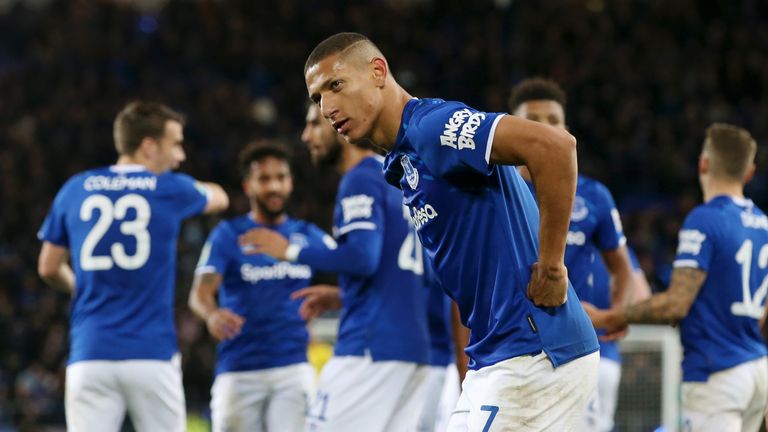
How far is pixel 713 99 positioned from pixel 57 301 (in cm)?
1021

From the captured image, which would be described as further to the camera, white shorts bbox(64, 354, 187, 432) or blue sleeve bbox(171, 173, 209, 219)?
blue sleeve bbox(171, 173, 209, 219)

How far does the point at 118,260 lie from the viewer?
6.18 metres

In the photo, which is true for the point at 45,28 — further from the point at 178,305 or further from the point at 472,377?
the point at 472,377

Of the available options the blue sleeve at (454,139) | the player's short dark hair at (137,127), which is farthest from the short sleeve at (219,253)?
the blue sleeve at (454,139)

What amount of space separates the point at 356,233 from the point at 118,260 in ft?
5.31

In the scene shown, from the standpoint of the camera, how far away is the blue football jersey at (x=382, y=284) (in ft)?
18.0

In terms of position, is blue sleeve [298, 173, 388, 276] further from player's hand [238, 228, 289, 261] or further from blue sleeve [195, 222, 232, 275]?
blue sleeve [195, 222, 232, 275]

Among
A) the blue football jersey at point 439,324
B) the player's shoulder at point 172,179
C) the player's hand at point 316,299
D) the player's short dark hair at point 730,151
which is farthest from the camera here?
the player's shoulder at point 172,179

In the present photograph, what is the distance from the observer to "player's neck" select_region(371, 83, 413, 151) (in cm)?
371

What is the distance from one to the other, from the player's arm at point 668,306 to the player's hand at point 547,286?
2047 mm

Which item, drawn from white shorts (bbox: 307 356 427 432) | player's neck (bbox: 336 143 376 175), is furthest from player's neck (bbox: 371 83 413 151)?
player's neck (bbox: 336 143 376 175)

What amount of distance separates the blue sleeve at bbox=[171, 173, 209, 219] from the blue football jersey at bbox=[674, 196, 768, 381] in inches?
116

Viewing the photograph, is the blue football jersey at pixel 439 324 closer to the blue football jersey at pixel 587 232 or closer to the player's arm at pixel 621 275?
the blue football jersey at pixel 587 232

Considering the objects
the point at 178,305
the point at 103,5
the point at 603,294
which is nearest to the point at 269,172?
the point at 603,294
